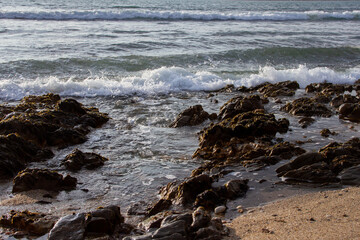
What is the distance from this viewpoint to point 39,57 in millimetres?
14844

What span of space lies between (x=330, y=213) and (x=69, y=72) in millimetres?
11251

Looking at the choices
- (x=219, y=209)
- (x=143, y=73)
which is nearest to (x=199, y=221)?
(x=219, y=209)

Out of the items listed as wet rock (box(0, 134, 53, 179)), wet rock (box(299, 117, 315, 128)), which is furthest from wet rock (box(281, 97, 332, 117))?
wet rock (box(0, 134, 53, 179))

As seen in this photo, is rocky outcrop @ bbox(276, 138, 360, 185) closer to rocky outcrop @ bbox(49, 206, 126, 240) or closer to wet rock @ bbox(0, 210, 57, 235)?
rocky outcrop @ bbox(49, 206, 126, 240)

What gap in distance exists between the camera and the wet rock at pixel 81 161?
629 cm

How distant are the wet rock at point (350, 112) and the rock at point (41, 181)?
663 cm

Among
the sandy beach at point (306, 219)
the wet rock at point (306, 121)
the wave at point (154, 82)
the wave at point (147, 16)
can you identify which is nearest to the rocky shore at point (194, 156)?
the wet rock at point (306, 121)

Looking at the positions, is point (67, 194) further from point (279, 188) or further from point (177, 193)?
point (279, 188)

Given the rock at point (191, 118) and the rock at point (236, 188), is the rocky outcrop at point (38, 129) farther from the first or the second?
the rock at point (236, 188)

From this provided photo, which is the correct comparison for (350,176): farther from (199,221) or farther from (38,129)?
(38,129)

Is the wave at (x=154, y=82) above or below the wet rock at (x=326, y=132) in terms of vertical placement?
above

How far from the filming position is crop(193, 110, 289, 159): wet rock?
692 centimetres

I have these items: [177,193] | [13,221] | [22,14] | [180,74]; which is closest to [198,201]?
[177,193]

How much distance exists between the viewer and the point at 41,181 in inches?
218
